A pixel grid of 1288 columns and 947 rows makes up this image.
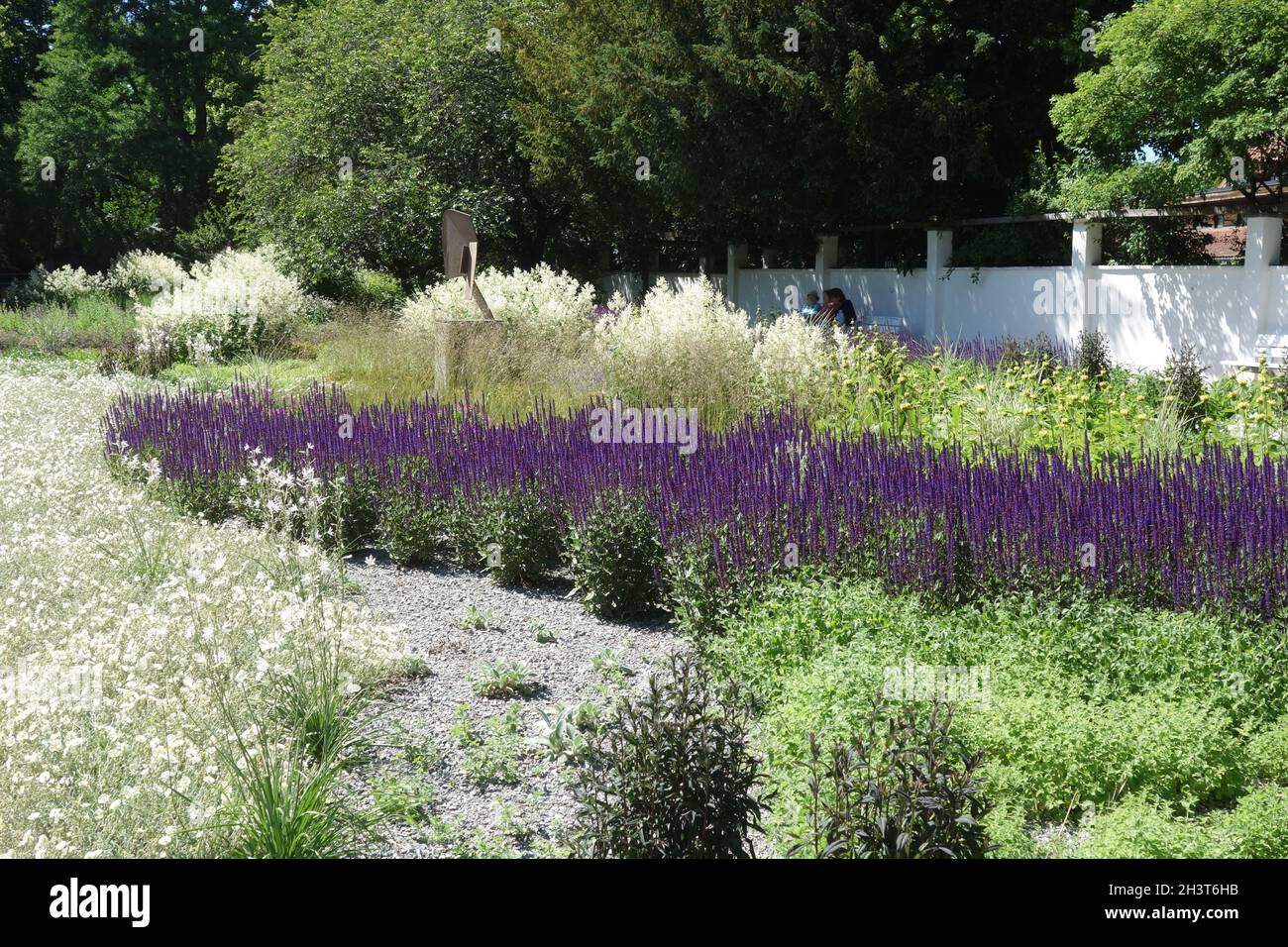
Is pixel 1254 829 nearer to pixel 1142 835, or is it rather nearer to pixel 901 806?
pixel 1142 835

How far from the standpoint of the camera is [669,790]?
2.69 metres

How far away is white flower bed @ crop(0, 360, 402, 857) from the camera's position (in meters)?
3.19

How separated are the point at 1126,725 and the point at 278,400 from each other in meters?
6.95

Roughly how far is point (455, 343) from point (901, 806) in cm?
932

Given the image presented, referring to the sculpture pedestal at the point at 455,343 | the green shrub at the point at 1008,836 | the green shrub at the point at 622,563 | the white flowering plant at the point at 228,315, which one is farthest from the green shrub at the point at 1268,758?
the white flowering plant at the point at 228,315

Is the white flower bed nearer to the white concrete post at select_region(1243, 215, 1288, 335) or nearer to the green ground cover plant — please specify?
the green ground cover plant

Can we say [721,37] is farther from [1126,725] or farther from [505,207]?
[1126,725]

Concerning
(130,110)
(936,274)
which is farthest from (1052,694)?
(130,110)

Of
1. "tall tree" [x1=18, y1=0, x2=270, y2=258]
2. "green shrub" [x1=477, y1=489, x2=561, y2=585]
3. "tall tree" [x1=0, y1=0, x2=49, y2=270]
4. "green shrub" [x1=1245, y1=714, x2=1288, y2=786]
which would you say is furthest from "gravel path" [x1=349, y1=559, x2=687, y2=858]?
"tall tree" [x1=0, y1=0, x2=49, y2=270]

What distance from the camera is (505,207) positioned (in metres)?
23.0

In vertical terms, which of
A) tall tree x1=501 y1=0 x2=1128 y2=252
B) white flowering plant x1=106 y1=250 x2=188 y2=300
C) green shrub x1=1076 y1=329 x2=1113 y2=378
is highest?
tall tree x1=501 y1=0 x2=1128 y2=252

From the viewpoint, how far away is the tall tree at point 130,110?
109 feet

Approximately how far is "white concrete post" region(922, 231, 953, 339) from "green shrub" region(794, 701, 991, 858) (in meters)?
15.0
